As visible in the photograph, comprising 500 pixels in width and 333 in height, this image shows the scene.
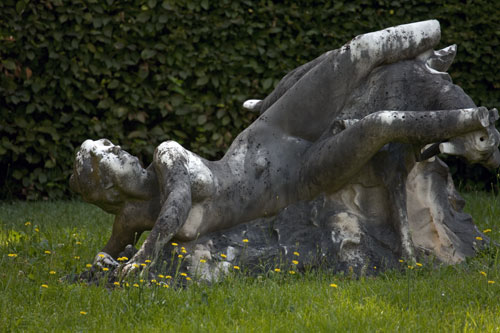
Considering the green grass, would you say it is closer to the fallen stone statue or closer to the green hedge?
the fallen stone statue

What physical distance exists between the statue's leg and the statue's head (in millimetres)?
1020

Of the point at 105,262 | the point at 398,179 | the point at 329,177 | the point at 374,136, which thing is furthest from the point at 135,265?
the point at 398,179

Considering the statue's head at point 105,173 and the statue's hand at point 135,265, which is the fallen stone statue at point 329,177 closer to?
the statue's head at point 105,173

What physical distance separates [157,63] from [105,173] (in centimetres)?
371

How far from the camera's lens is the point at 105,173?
3773 millimetres

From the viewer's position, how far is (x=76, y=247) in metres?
4.73

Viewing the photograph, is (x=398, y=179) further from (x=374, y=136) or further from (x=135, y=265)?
(x=135, y=265)

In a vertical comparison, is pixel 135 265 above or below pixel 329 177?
below

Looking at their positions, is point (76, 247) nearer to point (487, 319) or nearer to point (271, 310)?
point (271, 310)

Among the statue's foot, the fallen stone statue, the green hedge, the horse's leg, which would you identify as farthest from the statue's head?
the green hedge

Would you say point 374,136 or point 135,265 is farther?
point 374,136

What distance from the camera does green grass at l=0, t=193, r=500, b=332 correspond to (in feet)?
9.48

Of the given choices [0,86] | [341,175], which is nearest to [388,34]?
[341,175]

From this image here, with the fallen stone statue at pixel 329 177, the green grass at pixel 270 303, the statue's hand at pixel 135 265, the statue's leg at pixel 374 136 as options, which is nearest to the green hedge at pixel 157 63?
the fallen stone statue at pixel 329 177
